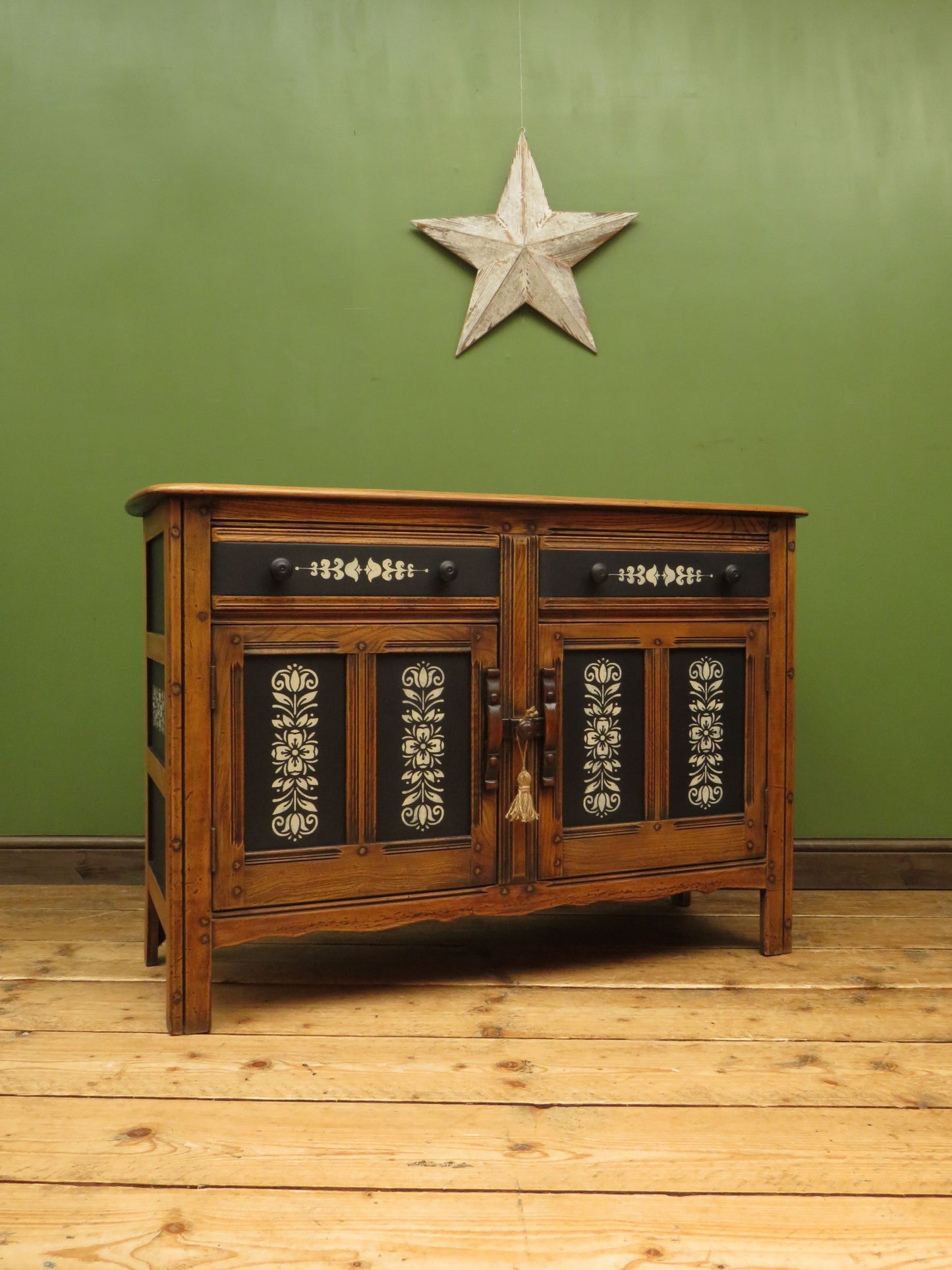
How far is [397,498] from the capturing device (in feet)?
5.26

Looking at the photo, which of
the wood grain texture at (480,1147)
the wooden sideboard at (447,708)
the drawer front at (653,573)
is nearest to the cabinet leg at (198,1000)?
the wooden sideboard at (447,708)

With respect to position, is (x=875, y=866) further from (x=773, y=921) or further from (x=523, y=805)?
(x=523, y=805)

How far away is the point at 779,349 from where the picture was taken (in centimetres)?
237

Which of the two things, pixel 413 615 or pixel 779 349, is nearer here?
pixel 413 615

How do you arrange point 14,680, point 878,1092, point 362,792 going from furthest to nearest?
point 14,680 → point 362,792 → point 878,1092

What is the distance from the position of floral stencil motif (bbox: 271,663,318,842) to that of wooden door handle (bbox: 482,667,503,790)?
0.32 metres

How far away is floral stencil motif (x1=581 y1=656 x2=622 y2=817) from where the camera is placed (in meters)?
1.76

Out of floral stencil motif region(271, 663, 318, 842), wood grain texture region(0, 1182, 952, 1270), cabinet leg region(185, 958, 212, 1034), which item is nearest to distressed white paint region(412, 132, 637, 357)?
floral stencil motif region(271, 663, 318, 842)

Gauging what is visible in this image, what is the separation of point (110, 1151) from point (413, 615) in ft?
3.08

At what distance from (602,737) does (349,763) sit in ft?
1.69

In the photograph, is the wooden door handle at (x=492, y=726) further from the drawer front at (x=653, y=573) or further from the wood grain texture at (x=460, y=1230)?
the wood grain texture at (x=460, y=1230)

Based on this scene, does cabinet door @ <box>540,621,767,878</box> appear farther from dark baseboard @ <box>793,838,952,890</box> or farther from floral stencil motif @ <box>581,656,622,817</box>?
dark baseboard @ <box>793,838,952,890</box>

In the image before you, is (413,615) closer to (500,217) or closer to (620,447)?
(620,447)

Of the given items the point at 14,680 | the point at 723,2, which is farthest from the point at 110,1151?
the point at 723,2
